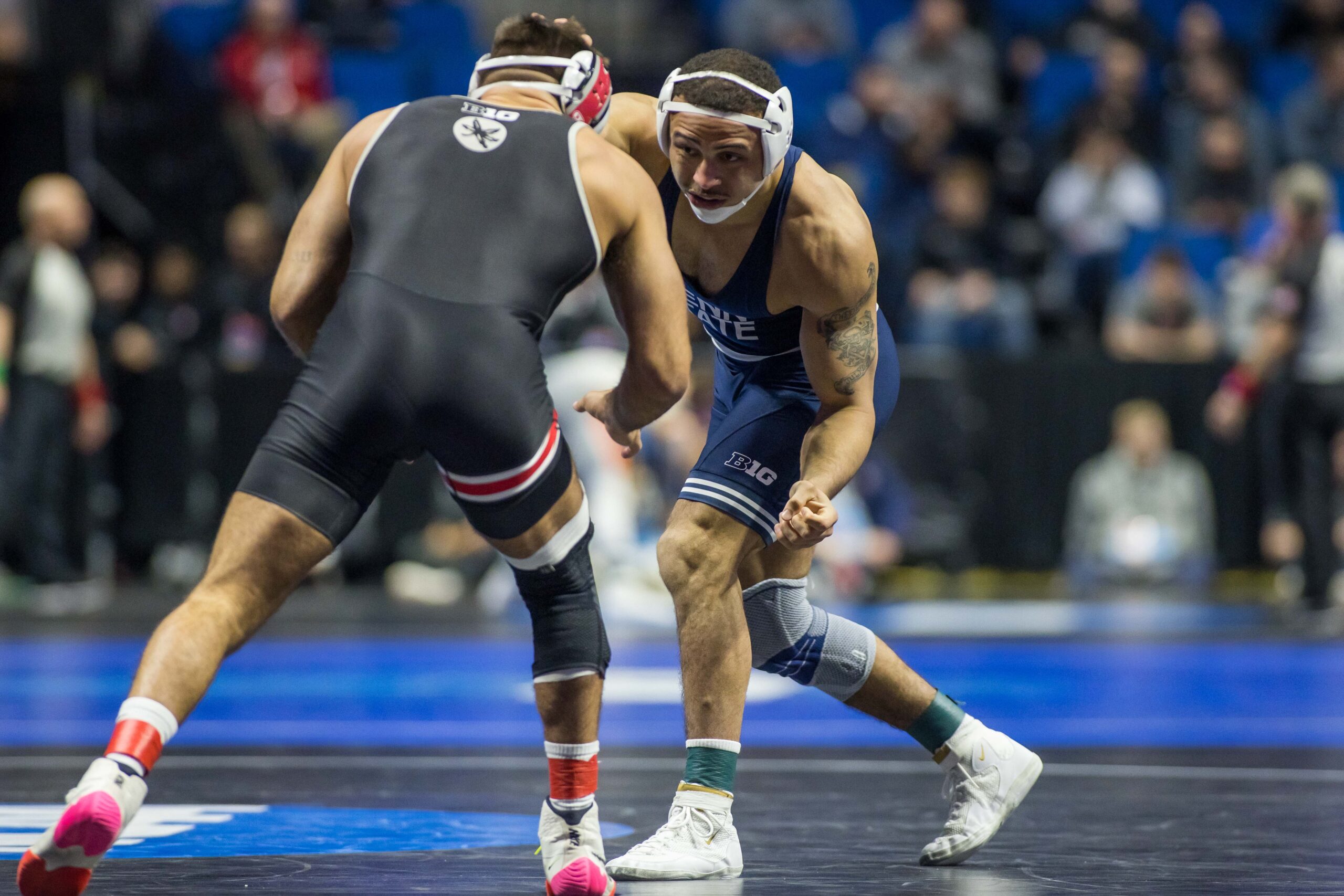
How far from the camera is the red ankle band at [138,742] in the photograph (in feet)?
8.80

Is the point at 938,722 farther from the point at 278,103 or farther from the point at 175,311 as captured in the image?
the point at 278,103

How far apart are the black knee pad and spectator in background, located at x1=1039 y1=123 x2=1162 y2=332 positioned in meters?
8.46

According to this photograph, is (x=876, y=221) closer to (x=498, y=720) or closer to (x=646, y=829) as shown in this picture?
(x=498, y=720)

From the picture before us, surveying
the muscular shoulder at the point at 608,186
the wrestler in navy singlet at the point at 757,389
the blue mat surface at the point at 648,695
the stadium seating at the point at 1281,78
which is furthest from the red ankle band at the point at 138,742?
the stadium seating at the point at 1281,78

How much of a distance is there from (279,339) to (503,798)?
673 centimetres

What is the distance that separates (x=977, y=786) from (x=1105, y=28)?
9248 mm

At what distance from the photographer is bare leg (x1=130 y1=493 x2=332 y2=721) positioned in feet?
9.25

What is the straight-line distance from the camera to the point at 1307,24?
41.3ft

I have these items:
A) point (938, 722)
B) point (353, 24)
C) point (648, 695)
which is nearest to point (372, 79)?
point (353, 24)

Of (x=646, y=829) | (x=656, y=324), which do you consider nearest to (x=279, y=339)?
(x=646, y=829)

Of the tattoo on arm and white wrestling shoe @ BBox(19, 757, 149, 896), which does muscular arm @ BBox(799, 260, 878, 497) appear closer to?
the tattoo on arm

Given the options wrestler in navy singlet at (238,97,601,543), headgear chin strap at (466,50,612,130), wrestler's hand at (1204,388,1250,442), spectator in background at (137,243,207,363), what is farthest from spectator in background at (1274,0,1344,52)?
wrestler in navy singlet at (238,97,601,543)

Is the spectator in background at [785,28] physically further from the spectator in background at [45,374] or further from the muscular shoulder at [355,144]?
the muscular shoulder at [355,144]

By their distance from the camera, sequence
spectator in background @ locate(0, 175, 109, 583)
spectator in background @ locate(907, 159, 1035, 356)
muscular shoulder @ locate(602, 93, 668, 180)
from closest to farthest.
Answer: muscular shoulder @ locate(602, 93, 668, 180) < spectator in background @ locate(0, 175, 109, 583) < spectator in background @ locate(907, 159, 1035, 356)
